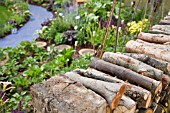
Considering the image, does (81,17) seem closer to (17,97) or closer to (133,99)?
(17,97)

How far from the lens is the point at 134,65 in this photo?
68.2 inches

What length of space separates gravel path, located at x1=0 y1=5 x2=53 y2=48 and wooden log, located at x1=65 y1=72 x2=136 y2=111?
3.92m

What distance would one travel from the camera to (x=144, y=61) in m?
1.80

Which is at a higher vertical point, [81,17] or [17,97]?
[81,17]

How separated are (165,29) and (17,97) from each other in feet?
6.00

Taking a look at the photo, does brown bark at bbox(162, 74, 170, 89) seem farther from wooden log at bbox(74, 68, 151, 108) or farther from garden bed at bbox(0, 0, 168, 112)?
garden bed at bbox(0, 0, 168, 112)

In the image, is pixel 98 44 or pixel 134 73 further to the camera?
pixel 98 44

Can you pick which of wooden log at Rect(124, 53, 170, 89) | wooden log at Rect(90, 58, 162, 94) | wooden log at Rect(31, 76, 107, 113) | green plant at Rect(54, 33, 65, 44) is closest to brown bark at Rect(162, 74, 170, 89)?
wooden log at Rect(124, 53, 170, 89)

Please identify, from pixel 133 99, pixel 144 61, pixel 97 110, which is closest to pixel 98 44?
pixel 144 61

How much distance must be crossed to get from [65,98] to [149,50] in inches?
39.4

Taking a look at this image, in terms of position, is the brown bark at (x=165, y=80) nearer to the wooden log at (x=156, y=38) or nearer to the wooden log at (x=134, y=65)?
the wooden log at (x=134, y=65)

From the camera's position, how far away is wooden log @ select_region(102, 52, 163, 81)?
1652 mm

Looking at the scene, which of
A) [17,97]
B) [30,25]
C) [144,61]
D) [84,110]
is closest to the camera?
[84,110]

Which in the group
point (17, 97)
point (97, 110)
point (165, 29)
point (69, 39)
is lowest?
point (17, 97)
